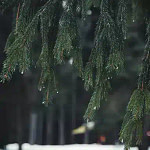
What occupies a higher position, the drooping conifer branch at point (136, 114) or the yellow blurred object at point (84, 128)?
the drooping conifer branch at point (136, 114)

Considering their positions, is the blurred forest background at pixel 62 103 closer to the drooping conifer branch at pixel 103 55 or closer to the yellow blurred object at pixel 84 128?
the yellow blurred object at pixel 84 128

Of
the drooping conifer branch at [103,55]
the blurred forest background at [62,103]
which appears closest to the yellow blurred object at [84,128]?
the blurred forest background at [62,103]

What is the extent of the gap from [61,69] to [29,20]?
28.8 feet

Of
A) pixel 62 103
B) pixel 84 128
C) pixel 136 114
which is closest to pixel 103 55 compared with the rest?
pixel 136 114

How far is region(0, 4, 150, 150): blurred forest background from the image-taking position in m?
8.54

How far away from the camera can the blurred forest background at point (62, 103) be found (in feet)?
28.0

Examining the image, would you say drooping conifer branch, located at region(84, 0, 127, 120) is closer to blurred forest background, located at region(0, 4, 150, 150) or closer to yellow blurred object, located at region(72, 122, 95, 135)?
blurred forest background, located at region(0, 4, 150, 150)

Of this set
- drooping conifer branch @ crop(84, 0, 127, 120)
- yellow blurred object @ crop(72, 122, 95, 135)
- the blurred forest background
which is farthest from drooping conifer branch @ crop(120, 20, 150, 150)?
yellow blurred object @ crop(72, 122, 95, 135)

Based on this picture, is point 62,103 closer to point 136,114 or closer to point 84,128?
point 84,128

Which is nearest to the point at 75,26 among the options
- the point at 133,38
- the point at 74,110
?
the point at 133,38

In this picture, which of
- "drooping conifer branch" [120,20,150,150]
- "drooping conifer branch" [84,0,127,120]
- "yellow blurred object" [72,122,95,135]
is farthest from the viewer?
"yellow blurred object" [72,122,95,135]

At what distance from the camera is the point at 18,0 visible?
3.15 m

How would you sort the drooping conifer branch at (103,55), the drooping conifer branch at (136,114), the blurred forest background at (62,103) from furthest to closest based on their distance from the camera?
the blurred forest background at (62,103)
the drooping conifer branch at (103,55)
the drooping conifer branch at (136,114)

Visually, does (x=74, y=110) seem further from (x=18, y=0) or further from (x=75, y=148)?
(x=18, y=0)
